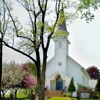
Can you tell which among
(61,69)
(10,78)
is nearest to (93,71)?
(61,69)

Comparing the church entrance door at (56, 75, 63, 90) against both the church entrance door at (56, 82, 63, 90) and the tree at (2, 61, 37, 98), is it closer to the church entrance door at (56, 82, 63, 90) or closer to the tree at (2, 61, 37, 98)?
the church entrance door at (56, 82, 63, 90)

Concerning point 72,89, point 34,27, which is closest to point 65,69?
point 72,89

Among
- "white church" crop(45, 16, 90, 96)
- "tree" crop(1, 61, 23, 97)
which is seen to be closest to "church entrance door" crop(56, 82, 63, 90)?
"white church" crop(45, 16, 90, 96)

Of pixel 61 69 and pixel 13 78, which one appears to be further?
pixel 61 69

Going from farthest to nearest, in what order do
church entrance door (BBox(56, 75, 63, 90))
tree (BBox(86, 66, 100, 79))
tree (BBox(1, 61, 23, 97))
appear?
tree (BBox(86, 66, 100, 79)) < church entrance door (BBox(56, 75, 63, 90)) < tree (BBox(1, 61, 23, 97))

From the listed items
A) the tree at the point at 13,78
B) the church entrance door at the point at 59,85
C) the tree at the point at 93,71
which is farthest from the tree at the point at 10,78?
the tree at the point at 93,71

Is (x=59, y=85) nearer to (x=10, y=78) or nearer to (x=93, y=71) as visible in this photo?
(x=10, y=78)

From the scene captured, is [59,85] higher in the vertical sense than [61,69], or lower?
lower

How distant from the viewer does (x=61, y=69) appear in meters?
43.3

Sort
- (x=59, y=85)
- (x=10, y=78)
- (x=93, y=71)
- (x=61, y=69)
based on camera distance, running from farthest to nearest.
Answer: (x=93, y=71), (x=61, y=69), (x=59, y=85), (x=10, y=78)

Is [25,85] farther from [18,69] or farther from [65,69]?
[65,69]

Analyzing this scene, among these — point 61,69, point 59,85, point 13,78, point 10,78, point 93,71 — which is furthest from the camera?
point 93,71

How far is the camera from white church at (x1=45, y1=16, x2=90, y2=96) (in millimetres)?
41406

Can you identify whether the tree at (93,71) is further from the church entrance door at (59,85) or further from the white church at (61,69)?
the church entrance door at (59,85)
